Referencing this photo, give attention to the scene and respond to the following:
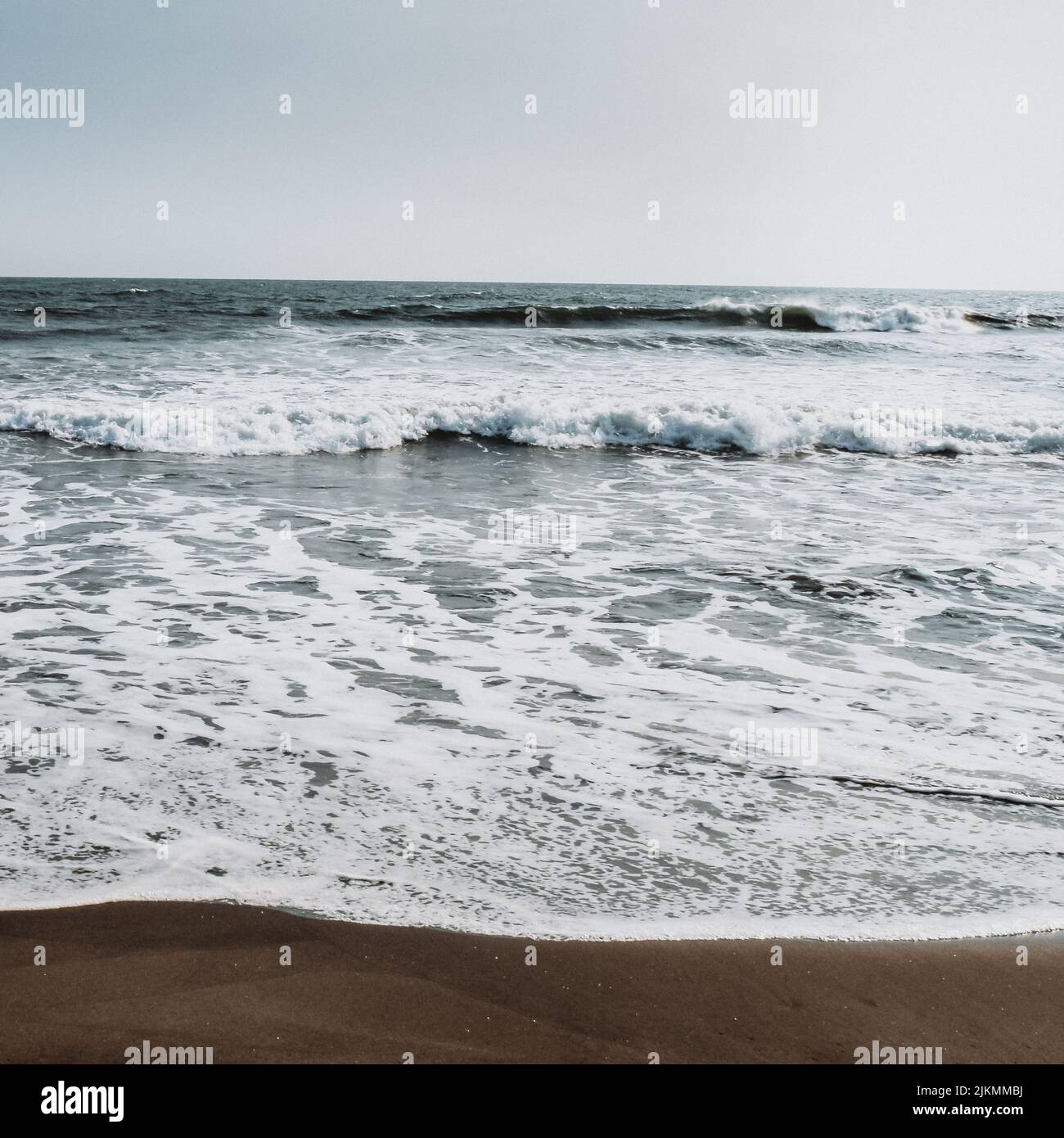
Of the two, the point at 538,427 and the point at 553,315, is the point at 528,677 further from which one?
the point at 553,315

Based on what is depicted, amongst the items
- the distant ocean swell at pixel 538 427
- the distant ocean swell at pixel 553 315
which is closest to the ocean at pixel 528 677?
the distant ocean swell at pixel 538 427

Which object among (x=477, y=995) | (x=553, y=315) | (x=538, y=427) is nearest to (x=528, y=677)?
(x=477, y=995)

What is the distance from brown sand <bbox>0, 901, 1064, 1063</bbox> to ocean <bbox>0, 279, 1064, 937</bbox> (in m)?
0.12

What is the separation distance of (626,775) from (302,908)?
1.49 metres

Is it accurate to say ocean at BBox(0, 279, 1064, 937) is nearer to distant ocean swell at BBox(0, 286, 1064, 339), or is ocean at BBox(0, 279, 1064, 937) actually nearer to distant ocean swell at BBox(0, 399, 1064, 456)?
distant ocean swell at BBox(0, 399, 1064, 456)

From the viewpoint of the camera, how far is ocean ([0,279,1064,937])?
3.29 metres

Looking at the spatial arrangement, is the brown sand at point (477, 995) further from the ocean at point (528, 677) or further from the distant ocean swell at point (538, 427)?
the distant ocean swell at point (538, 427)

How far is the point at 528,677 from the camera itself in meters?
5.12

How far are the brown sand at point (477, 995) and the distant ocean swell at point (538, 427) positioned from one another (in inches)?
404

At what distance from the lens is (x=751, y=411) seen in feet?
45.9

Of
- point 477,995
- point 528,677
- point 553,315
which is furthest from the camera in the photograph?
point 553,315

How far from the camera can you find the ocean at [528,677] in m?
3.29

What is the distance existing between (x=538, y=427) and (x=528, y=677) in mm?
9308
